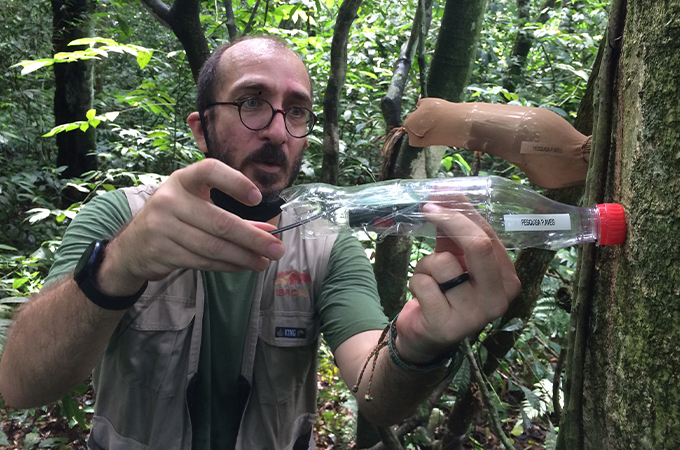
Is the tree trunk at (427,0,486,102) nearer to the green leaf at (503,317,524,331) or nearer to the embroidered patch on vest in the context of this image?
the green leaf at (503,317,524,331)

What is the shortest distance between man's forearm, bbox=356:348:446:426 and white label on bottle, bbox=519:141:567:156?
1.74 ft

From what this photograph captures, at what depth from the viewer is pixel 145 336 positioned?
151 centimetres

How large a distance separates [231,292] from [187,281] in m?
0.16

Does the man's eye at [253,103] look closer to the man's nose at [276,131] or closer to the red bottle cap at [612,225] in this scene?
the man's nose at [276,131]

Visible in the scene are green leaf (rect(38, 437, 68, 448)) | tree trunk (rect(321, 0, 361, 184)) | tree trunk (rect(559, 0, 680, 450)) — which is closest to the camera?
tree trunk (rect(559, 0, 680, 450))

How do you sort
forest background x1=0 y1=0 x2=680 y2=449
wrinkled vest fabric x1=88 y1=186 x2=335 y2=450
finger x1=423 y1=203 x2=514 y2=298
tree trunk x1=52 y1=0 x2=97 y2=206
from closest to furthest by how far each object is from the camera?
finger x1=423 y1=203 x2=514 y2=298
wrinkled vest fabric x1=88 y1=186 x2=335 y2=450
forest background x1=0 y1=0 x2=680 y2=449
tree trunk x1=52 y1=0 x2=97 y2=206

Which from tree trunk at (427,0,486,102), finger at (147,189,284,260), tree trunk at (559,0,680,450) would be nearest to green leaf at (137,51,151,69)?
tree trunk at (427,0,486,102)

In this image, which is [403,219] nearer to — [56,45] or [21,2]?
[56,45]

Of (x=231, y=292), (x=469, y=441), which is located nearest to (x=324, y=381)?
(x=469, y=441)

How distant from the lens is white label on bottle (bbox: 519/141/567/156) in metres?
0.98

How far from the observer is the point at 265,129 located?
1574mm

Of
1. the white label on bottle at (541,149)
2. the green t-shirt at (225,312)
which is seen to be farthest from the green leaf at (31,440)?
the white label on bottle at (541,149)

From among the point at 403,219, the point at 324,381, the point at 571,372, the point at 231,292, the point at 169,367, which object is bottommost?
the point at 324,381

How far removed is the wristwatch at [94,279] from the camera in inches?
38.1
